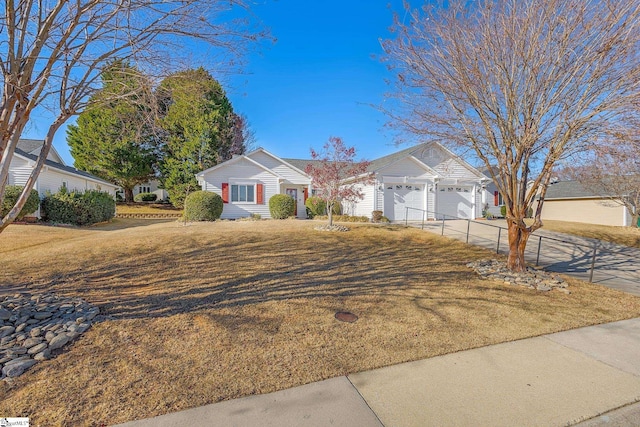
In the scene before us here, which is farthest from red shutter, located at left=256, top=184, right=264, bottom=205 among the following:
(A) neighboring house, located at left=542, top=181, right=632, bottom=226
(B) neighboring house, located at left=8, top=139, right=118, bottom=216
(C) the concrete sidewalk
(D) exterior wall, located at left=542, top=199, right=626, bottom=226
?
(D) exterior wall, located at left=542, top=199, right=626, bottom=226

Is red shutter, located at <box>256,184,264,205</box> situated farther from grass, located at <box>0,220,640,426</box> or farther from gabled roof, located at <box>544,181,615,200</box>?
gabled roof, located at <box>544,181,615,200</box>

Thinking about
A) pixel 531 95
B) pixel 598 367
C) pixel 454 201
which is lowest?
pixel 598 367

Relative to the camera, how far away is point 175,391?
8.57 feet

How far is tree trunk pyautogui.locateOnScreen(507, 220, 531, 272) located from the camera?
7.14m

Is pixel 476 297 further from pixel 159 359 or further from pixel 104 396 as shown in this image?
pixel 104 396

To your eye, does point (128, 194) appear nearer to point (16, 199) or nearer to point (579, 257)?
point (16, 199)

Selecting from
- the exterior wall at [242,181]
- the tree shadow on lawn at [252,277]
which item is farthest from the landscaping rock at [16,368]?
the exterior wall at [242,181]

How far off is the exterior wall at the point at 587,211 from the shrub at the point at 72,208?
34.2 meters

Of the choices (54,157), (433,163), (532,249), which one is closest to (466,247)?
(532,249)

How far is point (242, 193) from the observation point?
18.3 m

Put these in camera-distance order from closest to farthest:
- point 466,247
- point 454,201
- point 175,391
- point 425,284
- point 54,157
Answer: point 175,391, point 425,284, point 466,247, point 454,201, point 54,157

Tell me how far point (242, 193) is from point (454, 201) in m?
13.6

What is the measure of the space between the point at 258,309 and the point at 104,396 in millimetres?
2169

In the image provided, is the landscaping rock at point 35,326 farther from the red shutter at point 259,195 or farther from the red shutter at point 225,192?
the red shutter at point 259,195
